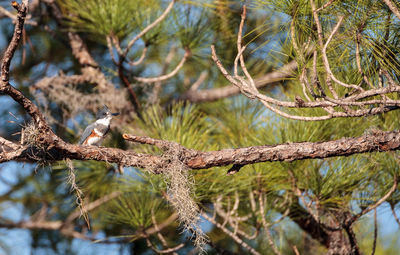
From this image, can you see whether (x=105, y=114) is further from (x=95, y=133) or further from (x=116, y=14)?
(x=116, y=14)

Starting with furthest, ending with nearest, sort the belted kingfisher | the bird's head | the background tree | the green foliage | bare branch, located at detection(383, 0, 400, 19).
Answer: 1. the green foliage
2. the bird's head
3. the belted kingfisher
4. the background tree
5. bare branch, located at detection(383, 0, 400, 19)

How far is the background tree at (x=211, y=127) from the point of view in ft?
3.67

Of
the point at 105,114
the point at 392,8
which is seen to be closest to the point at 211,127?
the point at 105,114

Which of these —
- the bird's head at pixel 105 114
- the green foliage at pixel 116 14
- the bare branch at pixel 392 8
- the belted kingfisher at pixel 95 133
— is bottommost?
the belted kingfisher at pixel 95 133

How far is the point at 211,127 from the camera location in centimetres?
217

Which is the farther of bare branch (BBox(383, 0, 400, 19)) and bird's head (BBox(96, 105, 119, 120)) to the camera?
bird's head (BBox(96, 105, 119, 120))

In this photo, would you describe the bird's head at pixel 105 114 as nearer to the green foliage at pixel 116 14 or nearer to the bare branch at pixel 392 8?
the green foliage at pixel 116 14

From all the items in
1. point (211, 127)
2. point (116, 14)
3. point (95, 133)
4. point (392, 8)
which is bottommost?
point (95, 133)

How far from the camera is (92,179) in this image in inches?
→ 82.0

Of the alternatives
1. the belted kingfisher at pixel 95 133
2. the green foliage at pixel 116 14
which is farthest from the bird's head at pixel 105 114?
the green foliage at pixel 116 14

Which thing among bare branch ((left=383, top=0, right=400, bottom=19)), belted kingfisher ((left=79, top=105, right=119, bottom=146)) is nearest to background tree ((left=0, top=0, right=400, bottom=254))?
bare branch ((left=383, top=0, right=400, bottom=19))

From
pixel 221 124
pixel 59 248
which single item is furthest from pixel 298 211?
pixel 59 248

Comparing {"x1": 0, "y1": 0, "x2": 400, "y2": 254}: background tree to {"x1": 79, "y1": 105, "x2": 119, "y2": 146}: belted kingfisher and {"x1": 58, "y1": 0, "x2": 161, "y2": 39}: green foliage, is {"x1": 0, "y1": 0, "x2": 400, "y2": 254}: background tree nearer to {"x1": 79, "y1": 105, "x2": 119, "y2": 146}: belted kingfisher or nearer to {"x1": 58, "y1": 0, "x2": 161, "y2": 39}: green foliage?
{"x1": 58, "y1": 0, "x2": 161, "y2": 39}: green foliage

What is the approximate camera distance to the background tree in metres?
1.12
